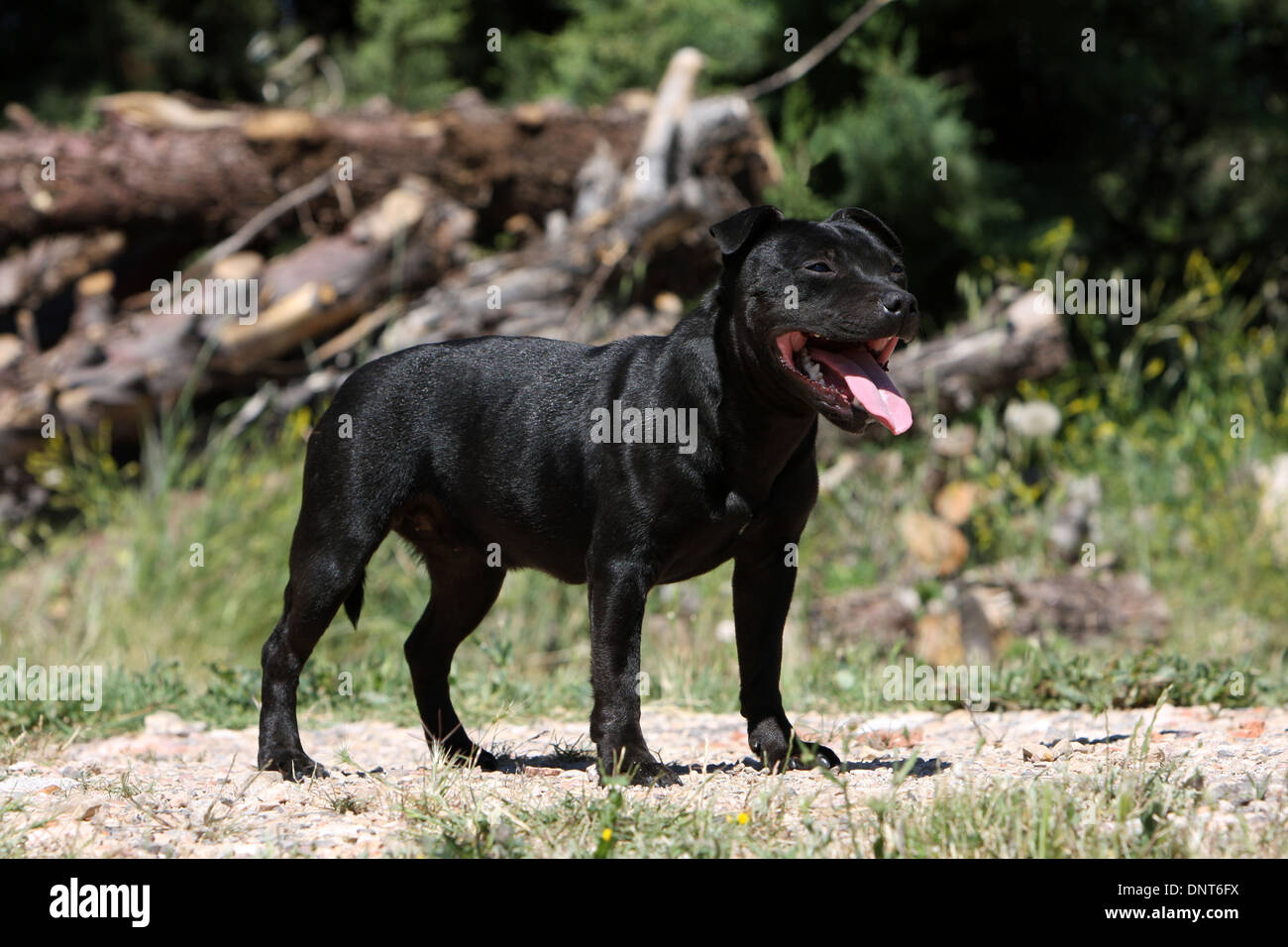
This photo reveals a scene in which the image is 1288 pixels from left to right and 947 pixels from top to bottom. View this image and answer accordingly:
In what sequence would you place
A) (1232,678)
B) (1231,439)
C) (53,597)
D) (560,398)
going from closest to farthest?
(560,398), (1232,678), (53,597), (1231,439)

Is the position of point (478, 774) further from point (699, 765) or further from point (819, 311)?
point (819, 311)

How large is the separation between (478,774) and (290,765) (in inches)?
28.8

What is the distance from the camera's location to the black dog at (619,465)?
3.74 metres

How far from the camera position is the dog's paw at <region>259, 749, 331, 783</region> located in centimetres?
411

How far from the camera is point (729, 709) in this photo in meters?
5.71

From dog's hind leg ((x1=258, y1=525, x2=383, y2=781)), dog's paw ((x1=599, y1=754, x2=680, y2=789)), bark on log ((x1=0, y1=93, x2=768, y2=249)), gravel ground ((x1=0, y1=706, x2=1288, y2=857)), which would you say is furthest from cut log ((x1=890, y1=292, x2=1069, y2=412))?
dog's paw ((x1=599, y1=754, x2=680, y2=789))

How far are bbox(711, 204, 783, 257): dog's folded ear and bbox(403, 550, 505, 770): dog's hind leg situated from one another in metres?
1.48

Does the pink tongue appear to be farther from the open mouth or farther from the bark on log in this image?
the bark on log

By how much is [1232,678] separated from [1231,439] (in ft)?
11.5

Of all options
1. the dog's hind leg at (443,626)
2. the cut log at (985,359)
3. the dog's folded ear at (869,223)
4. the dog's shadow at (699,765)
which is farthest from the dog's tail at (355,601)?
the cut log at (985,359)

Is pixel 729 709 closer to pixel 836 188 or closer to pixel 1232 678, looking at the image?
pixel 1232 678

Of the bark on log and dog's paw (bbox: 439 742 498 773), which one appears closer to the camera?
dog's paw (bbox: 439 742 498 773)

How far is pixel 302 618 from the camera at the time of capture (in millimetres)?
4328

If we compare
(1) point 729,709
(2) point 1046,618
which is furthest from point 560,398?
(2) point 1046,618
